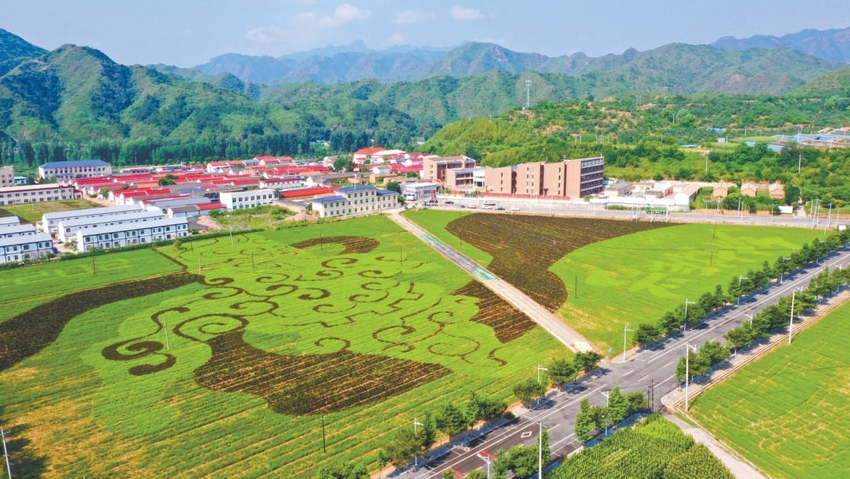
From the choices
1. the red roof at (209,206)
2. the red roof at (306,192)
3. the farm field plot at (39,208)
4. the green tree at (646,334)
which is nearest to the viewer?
the green tree at (646,334)

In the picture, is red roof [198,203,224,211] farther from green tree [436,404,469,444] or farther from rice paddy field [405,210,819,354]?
green tree [436,404,469,444]

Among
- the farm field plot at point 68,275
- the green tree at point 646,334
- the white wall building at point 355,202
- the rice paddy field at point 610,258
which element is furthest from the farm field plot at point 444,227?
the farm field plot at point 68,275

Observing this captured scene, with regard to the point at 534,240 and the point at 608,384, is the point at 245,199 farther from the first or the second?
the point at 608,384

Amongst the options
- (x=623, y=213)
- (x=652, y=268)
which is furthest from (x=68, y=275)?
(x=623, y=213)

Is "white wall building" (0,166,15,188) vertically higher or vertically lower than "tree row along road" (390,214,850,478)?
higher

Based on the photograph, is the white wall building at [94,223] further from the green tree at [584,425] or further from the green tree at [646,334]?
the green tree at [584,425]

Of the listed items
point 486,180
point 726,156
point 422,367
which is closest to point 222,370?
point 422,367

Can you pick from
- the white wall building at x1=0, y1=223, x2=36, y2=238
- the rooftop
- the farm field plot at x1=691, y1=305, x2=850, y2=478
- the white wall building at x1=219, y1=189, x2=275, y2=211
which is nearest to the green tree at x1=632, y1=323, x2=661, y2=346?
the farm field plot at x1=691, y1=305, x2=850, y2=478
